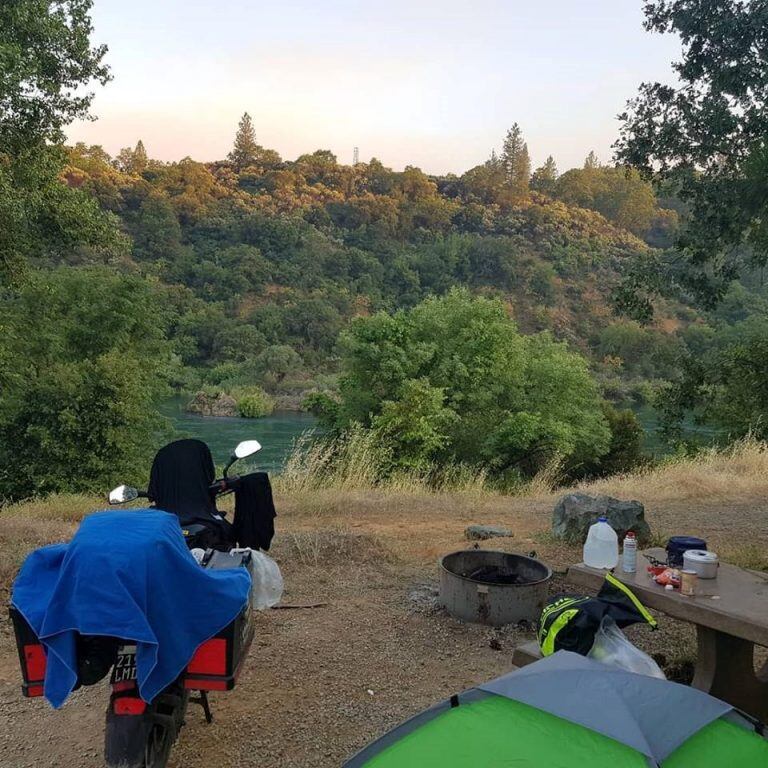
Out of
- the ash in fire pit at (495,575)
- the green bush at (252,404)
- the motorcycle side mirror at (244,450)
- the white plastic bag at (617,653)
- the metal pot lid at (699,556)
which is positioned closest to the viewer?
the white plastic bag at (617,653)

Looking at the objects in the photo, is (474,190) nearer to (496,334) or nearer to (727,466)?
(496,334)

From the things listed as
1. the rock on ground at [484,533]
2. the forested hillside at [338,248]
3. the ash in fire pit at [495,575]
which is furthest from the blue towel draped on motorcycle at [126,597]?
the forested hillside at [338,248]

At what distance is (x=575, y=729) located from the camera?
6.38ft

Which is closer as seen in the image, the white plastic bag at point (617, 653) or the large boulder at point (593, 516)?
the white plastic bag at point (617, 653)

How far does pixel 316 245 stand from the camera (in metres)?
82.1

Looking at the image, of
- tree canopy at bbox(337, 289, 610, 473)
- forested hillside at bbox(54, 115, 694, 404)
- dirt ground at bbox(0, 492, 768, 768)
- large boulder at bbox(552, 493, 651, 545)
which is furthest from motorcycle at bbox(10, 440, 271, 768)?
forested hillside at bbox(54, 115, 694, 404)

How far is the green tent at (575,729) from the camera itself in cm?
187

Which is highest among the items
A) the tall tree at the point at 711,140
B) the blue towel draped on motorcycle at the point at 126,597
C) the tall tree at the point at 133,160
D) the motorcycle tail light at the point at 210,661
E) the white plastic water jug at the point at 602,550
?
the tall tree at the point at 133,160

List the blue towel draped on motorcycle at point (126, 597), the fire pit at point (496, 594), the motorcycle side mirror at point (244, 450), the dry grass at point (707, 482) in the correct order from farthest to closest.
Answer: the dry grass at point (707, 482) → the fire pit at point (496, 594) → the motorcycle side mirror at point (244, 450) → the blue towel draped on motorcycle at point (126, 597)

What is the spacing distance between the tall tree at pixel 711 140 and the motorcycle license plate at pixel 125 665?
5.46 meters

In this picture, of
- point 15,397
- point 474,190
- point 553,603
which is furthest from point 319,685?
point 474,190

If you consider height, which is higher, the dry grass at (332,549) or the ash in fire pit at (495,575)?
the ash in fire pit at (495,575)

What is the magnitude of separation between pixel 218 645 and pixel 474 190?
395 feet

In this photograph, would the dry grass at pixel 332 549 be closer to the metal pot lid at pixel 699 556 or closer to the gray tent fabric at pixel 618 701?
the metal pot lid at pixel 699 556
